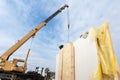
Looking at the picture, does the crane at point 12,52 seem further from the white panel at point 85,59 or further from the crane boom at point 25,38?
the white panel at point 85,59

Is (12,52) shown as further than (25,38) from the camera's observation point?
No

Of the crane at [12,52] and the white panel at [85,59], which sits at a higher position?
the crane at [12,52]

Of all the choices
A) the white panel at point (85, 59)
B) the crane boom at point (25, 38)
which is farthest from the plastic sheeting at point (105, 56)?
the crane boom at point (25, 38)

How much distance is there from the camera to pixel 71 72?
5.72ft

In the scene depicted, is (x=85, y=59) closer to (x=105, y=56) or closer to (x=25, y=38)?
(x=105, y=56)

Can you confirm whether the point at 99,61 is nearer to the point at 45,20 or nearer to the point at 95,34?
the point at 95,34

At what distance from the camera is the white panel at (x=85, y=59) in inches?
62.1

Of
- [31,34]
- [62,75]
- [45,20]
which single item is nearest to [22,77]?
[31,34]

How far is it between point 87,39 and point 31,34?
60.8 feet

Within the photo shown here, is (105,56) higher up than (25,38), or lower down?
lower down

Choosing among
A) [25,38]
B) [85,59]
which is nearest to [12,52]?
[25,38]

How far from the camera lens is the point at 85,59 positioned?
1.65 metres

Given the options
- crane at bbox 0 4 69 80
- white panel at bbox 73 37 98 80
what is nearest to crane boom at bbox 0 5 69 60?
crane at bbox 0 4 69 80

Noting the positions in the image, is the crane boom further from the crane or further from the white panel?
the white panel
